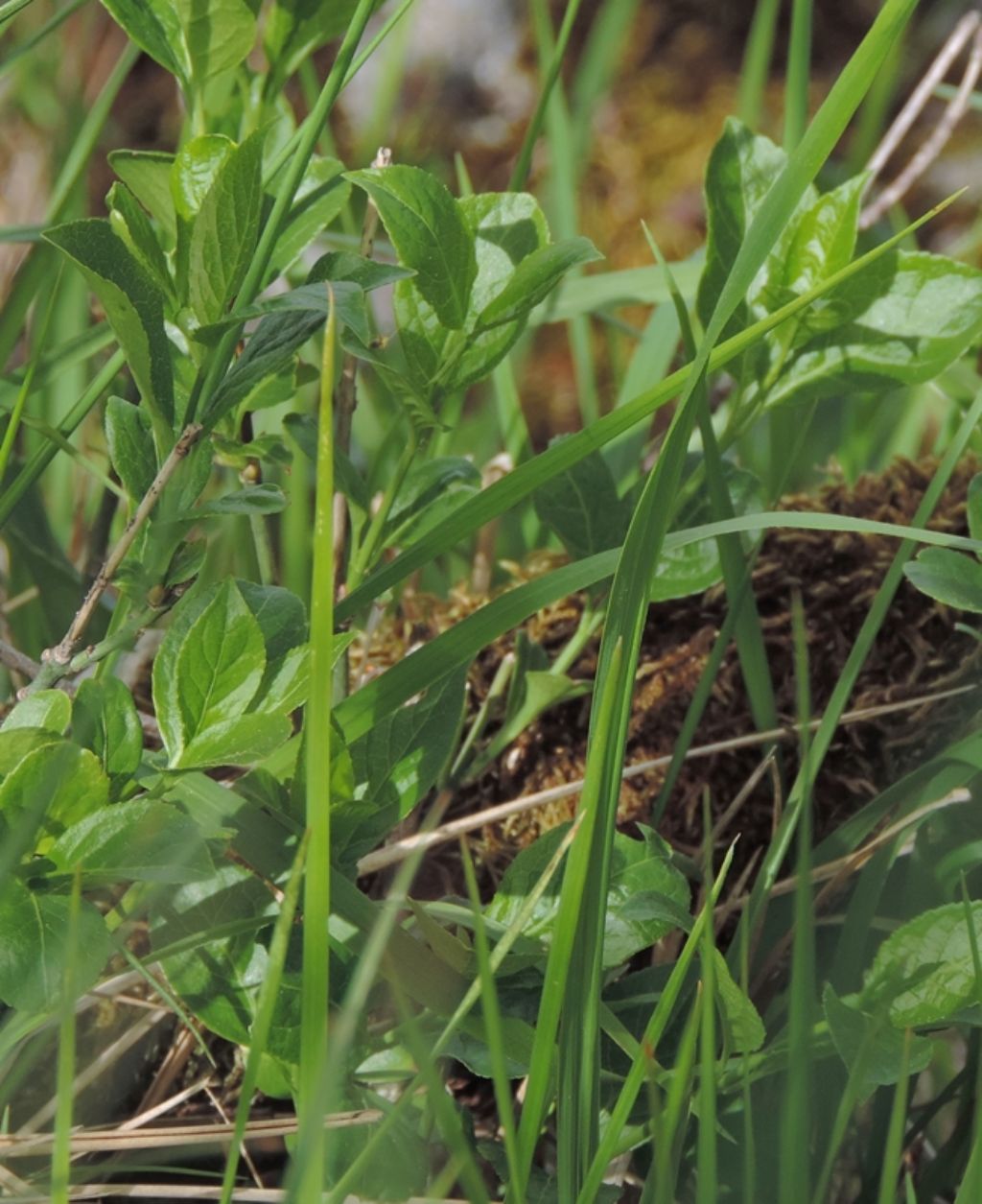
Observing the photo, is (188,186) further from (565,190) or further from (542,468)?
(565,190)

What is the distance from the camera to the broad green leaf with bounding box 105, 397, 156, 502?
1.71 ft

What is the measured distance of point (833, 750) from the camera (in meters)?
0.78

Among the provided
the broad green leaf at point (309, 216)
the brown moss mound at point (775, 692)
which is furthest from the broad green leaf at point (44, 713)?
the brown moss mound at point (775, 692)

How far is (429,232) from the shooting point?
519 mm

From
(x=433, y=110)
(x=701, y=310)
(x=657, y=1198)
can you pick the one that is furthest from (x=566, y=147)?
(x=433, y=110)

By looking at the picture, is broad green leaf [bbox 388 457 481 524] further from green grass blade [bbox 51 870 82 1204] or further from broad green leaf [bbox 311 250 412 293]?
green grass blade [bbox 51 870 82 1204]

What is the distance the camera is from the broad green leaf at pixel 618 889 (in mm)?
532

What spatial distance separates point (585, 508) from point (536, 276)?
0.20m

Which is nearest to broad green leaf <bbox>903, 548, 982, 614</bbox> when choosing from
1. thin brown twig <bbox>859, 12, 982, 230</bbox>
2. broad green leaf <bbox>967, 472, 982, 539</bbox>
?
broad green leaf <bbox>967, 472, 982, 539</bbox>

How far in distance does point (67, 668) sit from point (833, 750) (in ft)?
1.59

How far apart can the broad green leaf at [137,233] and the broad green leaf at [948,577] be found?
354 mm

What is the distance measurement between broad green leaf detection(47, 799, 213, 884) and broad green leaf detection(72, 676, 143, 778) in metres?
0.04

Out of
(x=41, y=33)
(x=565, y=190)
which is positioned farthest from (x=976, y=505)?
(x=565, y=190)

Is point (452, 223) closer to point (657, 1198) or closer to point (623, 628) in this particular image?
point (623, 628)
